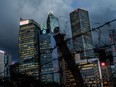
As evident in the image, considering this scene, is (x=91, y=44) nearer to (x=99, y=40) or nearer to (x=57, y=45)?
(x=99, y=40)

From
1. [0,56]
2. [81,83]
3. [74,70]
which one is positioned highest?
[0,56]

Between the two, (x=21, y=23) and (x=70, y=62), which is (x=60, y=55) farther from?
(x=21, y=23)

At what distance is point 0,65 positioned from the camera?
17912cm

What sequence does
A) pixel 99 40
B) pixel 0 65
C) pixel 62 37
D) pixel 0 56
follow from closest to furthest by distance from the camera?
1. pixel 99 40
2. pixel 62 37
3. pixel 0 65
4. pixel 0 56

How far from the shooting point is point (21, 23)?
199m

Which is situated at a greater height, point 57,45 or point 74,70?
point 57,45

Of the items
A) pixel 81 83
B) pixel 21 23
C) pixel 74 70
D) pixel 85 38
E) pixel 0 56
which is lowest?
pixel 81 83

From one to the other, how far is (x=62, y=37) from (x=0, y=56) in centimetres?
19219

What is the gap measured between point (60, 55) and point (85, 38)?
1.11 m

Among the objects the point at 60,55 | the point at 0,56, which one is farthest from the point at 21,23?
the point at 60,55

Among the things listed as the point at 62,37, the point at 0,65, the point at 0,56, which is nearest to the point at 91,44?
the point at 62,37

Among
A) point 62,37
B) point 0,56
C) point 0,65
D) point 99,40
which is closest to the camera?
point 99,40

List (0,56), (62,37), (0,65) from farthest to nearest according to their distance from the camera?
(0,56), (0,65), (62,37)

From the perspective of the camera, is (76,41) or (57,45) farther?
(57,45)
